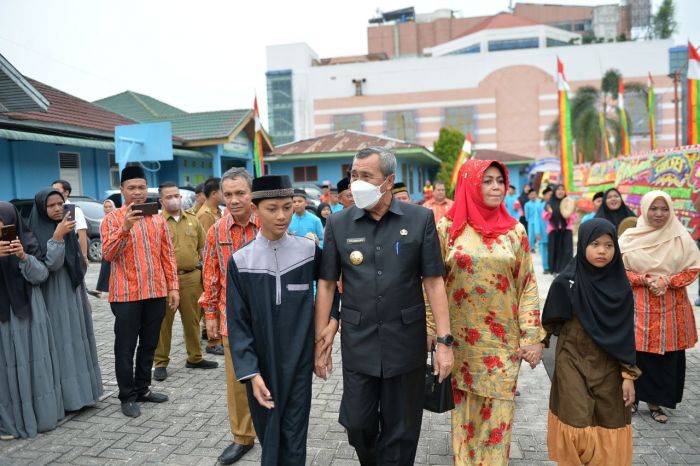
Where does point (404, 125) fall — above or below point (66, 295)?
above

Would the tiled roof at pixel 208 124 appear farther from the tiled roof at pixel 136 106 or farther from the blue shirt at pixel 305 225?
the blue shirt at pixel 305 225

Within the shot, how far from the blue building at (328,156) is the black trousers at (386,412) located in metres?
21.6

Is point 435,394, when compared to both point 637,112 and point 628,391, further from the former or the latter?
point 637,112

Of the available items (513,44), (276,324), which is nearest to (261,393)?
(276,324)

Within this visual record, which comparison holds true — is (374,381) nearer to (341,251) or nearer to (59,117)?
(341,251)

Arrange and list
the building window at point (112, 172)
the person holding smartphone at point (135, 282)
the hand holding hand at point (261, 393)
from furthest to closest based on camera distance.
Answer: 1. the building window at point (112, 172)
2. the person holding smartphone at point (135, 282)
3. the hand holding hand at point (261, 393)

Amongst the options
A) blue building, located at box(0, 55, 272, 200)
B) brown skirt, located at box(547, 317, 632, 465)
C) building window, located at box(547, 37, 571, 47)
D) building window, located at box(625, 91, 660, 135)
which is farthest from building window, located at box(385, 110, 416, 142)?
brown skirt, located at box(547, 317, 632, 465)

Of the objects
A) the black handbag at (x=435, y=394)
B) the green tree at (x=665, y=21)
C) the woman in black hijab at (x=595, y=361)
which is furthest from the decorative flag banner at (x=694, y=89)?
the green tree at (x=665, y=21)

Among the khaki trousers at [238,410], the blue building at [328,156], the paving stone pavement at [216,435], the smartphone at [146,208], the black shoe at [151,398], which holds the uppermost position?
the blue building at [328,156]

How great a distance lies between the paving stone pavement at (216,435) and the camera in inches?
140

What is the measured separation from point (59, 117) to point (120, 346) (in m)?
12.3

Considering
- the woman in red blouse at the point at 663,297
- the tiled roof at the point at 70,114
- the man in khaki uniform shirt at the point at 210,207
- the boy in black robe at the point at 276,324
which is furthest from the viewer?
the tiled roof at the point at 70,114

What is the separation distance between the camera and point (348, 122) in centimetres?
6097

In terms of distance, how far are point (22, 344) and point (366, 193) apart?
3158 mm
